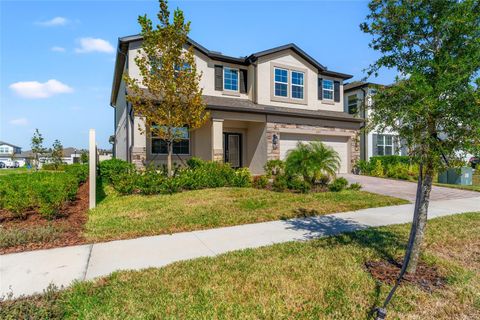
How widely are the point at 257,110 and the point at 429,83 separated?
34.9 ft

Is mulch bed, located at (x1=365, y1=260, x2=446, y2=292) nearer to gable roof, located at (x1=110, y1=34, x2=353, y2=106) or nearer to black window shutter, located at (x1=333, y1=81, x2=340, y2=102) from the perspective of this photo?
gable roof, located at (x1=110, y1=34, x2=353, y2=106)

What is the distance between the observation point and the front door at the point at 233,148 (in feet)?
53.3

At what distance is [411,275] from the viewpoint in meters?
3.50

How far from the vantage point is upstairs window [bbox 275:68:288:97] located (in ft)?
51.3

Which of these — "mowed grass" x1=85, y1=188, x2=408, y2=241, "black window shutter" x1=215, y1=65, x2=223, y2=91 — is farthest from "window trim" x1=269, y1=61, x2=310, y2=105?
"mowed grass" x1=85, y1=188, x2=408, y2=241

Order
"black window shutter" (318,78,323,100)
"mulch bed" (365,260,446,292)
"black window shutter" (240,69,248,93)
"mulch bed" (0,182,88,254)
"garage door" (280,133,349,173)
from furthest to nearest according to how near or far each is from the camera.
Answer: "black window shutter" (318,78,323,100) → "black window shutter" (240,69,248,93) → "garage door" (280,133,349,173) → "mulch bed" (0,182,88,254) → "mulch bed" (365,260,446,292)

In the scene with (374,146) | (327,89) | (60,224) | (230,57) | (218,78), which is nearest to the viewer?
(60,224)

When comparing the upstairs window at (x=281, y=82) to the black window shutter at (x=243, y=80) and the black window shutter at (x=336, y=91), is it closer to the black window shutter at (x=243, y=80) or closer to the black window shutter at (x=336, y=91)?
the black window shutter at (x=243, y=80)

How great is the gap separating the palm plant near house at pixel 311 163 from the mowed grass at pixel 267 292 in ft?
18.3

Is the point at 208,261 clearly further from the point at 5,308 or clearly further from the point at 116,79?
the point at 116,79

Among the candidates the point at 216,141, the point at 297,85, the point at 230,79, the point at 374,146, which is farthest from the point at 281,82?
the point at 374,146

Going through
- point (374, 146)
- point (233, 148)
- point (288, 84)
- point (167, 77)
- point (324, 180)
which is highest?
point (288, 84)

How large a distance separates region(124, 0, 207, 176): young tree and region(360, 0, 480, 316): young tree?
747cm

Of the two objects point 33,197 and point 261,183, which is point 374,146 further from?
point 33,197
